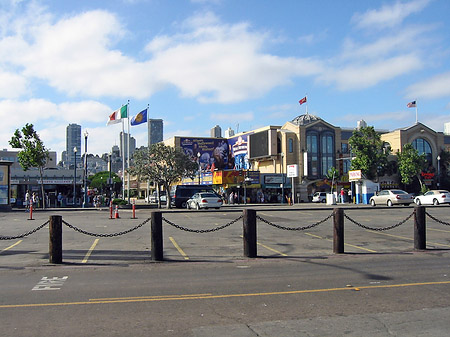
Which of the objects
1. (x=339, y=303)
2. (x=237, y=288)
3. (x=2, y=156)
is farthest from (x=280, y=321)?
(x=2, y=156)

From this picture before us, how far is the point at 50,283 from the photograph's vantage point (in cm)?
857

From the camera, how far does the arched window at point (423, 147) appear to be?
71.3 meters

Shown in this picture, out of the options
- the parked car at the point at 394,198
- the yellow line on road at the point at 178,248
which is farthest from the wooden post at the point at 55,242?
the parked car at the point at 394,198

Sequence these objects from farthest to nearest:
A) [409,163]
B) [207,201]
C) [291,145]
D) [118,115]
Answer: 1. [291,145]
2. [409,163]
3. [118,115]
4. [207,201]

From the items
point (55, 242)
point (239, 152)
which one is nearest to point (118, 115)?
point (239, 152)

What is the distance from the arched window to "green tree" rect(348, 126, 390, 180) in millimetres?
10218

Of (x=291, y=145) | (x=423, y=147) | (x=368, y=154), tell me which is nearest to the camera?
(x=368, y=154)

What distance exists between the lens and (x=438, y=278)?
8961mm

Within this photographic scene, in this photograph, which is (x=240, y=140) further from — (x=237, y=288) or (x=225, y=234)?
(x=237, y=288)

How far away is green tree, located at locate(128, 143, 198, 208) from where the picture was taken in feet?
138

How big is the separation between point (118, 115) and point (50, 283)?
4264 cm

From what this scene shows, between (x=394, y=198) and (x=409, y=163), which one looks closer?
(x=394, y=198)

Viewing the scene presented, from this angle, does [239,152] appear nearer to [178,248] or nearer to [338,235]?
[178,248]

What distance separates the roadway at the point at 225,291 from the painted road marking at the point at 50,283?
0.11 ft
